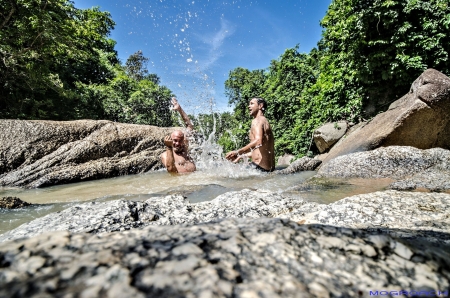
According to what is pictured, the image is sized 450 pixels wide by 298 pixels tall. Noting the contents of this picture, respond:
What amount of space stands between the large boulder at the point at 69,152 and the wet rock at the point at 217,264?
6.12 metres

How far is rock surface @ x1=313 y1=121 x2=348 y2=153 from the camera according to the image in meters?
8.12

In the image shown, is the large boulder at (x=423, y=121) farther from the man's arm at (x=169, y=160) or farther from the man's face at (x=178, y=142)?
the man's arm at (x=169, y=160)

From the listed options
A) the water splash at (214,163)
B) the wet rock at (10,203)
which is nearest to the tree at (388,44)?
the water splash at (214,163)

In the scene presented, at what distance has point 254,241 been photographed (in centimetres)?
77

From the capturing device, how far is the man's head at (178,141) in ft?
21.6

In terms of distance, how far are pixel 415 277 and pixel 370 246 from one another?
14 cm

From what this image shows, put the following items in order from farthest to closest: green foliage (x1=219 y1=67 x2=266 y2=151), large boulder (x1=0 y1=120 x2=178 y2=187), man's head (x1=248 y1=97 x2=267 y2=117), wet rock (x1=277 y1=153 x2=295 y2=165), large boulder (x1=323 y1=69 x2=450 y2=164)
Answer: green foliage (x1=219 y1=67 x2=266 y2=151), wet rock (x1=277 y1=153 x2=295 y2=165), man's head (x1=248 y1=97 x2=267 y2=117), large boulder (x1=0 y1=120 x2=178 y2=187), large boulder (x1=323 y1=69 x2=450 y2=164)

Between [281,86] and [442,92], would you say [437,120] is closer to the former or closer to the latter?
[442,92]

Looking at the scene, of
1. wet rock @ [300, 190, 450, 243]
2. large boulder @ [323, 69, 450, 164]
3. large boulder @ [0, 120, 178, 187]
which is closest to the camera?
wet rock @ [300, 190, 450, 243]

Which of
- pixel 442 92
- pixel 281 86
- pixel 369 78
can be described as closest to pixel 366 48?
pixel 369 78

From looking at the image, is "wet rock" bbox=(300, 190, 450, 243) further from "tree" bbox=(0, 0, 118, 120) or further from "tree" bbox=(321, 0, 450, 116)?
"tree" bbox=(0, 0, 118, 120)

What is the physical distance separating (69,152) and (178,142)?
2.96m

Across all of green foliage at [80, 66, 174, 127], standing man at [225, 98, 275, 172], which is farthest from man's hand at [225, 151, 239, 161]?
green foliage at [80, 66, 174, 127]

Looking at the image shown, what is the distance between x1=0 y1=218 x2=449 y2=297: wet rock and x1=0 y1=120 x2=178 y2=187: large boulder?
241 inches
